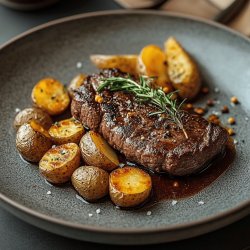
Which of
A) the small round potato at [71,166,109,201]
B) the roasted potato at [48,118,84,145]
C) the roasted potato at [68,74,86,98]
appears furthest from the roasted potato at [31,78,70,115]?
the small round potato at [71,166,109,201]

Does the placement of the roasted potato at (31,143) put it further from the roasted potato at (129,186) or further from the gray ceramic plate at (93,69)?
the roasted potato at (129,186)

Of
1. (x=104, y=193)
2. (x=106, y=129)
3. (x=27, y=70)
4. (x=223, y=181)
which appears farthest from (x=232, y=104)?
(x=27, y=70)

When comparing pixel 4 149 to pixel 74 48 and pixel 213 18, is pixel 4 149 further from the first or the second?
pixel 213 18

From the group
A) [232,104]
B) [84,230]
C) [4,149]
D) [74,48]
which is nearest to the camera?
[84,230]

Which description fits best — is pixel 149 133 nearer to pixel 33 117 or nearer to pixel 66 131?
pixel 66 131

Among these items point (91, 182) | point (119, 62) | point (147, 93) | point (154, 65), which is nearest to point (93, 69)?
point (119, 62)

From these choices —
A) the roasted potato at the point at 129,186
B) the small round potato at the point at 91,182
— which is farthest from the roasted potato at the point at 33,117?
the roasted potato at the point at 129,186

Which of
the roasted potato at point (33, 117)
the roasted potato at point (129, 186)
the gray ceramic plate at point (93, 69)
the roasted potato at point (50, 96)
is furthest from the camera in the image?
the roasted potato at point (50, 96)
